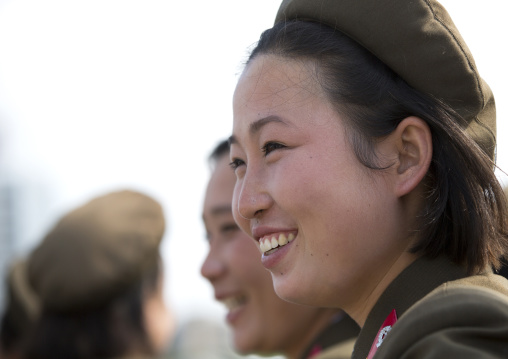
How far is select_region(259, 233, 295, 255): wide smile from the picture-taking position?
8.16 feet

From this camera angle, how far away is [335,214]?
237 cm

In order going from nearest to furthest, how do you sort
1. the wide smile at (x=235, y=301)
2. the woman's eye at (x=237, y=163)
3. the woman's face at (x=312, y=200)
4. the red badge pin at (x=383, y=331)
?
the red badge pin at (x=383, y=331)
the woman's face at (x=312, y=200)
the woman's eye at (x=237, y=163)
the wide smile at (x=235, y=301)

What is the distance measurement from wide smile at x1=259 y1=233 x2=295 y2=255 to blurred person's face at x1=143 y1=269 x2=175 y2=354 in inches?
80.2

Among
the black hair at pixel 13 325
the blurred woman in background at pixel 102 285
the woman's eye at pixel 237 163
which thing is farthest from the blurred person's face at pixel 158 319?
the woman's eye at pixel 237 163

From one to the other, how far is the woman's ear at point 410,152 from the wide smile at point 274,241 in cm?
36

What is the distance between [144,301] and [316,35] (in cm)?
241

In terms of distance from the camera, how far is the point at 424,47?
2.39 m

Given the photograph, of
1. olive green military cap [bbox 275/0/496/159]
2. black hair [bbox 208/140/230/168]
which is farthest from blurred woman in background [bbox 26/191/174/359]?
olive green military cap [bbox 275/0/496/159]

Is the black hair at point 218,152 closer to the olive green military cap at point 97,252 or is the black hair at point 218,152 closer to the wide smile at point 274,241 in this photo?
the olive green military cap at point 97,252

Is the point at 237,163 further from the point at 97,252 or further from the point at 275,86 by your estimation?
the point at 97,252

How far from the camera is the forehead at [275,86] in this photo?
2.51 m

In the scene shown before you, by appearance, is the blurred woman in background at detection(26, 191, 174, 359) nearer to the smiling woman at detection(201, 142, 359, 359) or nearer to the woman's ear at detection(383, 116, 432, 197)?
the smiling woman at detection(201, 142, 359, 359)

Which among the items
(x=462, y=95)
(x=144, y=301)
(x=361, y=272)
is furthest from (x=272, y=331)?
(x=462, y=95)

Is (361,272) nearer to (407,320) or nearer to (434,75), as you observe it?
(407,320)
